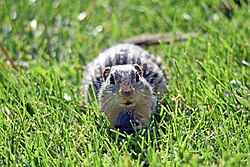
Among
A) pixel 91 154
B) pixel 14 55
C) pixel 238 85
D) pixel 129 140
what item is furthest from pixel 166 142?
pixel 14 55

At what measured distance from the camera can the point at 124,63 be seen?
16.9 feet

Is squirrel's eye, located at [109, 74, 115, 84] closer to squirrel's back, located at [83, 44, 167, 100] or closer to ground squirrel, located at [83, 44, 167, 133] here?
ground squirrel, located at [83, 44, 167, 133]

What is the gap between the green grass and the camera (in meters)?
4.05

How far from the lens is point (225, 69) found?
5125mm

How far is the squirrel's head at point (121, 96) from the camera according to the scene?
4441 mm

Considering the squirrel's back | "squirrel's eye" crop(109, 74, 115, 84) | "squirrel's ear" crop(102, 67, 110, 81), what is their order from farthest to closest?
the squirrel's back → "squirrel's ear" crop(102, 67, 110, 81) → "squirrel's eye" crop(109, 74, 115, 84)

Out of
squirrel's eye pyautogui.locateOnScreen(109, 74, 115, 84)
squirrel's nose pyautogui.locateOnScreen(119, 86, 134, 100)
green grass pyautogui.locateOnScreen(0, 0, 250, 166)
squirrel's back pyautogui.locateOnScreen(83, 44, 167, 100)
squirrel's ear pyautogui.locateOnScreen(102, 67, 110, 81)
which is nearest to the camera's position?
green grass pyautogui.locateOnScreen(0, 0, 250, 166)

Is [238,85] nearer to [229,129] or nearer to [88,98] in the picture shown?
[229,129]

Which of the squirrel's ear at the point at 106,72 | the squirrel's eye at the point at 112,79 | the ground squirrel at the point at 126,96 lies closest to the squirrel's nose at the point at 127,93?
the ground squirrel at the point at 126,96

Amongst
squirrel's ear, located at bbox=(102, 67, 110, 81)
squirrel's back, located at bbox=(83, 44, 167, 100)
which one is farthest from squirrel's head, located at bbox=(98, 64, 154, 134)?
squirrel's back, located at bbox=(83, 44, 167, 100)

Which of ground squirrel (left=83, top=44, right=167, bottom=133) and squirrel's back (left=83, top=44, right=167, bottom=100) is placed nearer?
ground squirrel (left=83, top=44, right=167, bottom=133)

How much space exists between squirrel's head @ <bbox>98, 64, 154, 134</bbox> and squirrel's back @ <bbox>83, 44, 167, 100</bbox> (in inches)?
11.8

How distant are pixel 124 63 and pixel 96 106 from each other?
640mm

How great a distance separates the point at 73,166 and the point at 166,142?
2.22 ft
